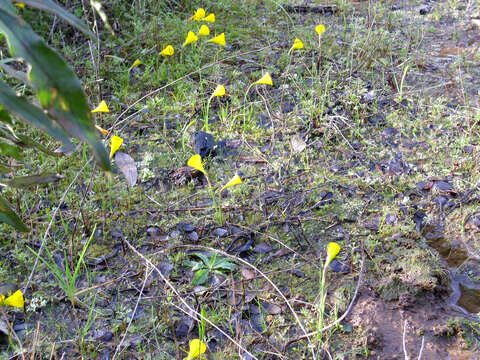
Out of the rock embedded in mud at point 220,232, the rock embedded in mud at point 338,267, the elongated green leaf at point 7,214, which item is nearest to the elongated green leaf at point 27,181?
the elongated green leaf at point 7,214

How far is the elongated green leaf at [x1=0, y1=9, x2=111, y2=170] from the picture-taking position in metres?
1.18

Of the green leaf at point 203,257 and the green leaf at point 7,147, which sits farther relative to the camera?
the green leaf at point 203,257

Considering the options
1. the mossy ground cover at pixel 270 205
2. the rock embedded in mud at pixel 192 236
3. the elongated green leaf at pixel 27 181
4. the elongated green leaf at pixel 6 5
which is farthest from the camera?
the rock embedded in mud at pixel 192 236

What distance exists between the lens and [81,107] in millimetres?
1194

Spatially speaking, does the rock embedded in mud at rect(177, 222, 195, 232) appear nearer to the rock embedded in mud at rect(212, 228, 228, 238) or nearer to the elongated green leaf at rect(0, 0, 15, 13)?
the rock embedded in mud at rect(212, 228, 228, 238)

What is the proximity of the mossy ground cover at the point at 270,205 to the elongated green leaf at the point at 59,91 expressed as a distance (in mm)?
945

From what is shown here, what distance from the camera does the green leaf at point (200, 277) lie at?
2239 mm

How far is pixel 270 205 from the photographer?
8.63 feet

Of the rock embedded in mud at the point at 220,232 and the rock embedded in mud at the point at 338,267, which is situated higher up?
Answer: the rock embedded in mud at the point at 220,232

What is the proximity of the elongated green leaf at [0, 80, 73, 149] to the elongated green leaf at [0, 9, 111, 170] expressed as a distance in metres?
0.24

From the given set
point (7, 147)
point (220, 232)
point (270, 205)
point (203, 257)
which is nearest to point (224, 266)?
point (203, 257)

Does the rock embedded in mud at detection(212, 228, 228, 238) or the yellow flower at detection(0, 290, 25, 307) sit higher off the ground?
the yellow flower at detection(0, 290, 25, 307)

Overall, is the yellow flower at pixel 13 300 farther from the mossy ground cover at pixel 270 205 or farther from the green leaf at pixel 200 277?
the green leaf at pixel 200 277

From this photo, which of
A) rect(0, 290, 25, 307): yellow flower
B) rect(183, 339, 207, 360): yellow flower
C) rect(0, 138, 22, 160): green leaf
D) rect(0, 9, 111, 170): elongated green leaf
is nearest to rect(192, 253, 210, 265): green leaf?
rect(183, 339, 207, 360): yellow flower
